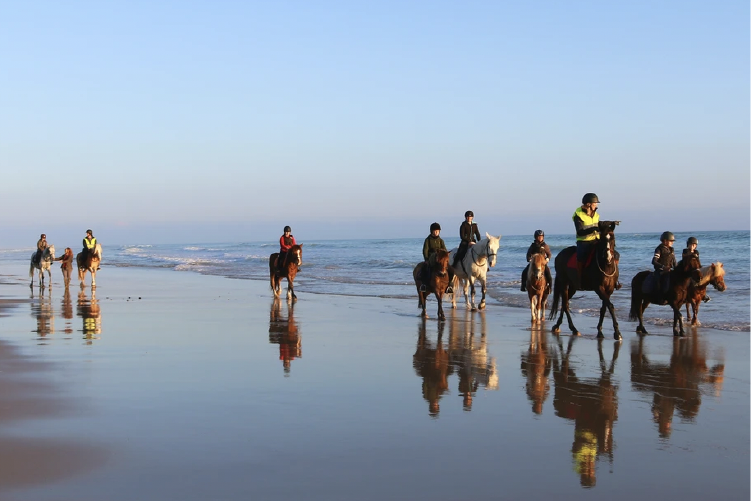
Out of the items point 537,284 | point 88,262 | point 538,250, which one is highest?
point 538,250

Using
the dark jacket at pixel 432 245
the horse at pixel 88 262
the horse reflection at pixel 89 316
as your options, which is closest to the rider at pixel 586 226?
the dark jacket at pixel 432 245

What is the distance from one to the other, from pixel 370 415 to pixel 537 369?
3.16 metres

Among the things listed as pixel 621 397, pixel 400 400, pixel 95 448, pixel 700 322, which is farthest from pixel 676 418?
pixel 700 322

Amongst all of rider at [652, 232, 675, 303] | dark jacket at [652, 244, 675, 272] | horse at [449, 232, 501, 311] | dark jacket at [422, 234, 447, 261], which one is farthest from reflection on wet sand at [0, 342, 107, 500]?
horse at [449, 232, 501, 311]

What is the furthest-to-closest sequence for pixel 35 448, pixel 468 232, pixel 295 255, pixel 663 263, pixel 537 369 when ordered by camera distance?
pixel 295 255
pixel 468 232
pixel 663 263
pixel 537 369
pixel 35 448

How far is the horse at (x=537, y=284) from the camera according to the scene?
14.1 m

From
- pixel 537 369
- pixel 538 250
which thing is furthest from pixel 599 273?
pixel 537 369

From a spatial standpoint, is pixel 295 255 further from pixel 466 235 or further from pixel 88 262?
pixel 88 262

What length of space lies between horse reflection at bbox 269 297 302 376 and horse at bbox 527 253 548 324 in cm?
440

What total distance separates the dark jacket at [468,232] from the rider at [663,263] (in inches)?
194

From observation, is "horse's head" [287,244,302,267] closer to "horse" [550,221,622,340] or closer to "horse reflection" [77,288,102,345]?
"horse reflection" [77,288,102,345]

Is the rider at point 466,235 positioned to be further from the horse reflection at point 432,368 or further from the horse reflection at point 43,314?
the horse reflection at point 43,314

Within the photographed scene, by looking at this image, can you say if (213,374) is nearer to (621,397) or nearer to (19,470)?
(19,470)

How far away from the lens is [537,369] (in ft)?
29.8
